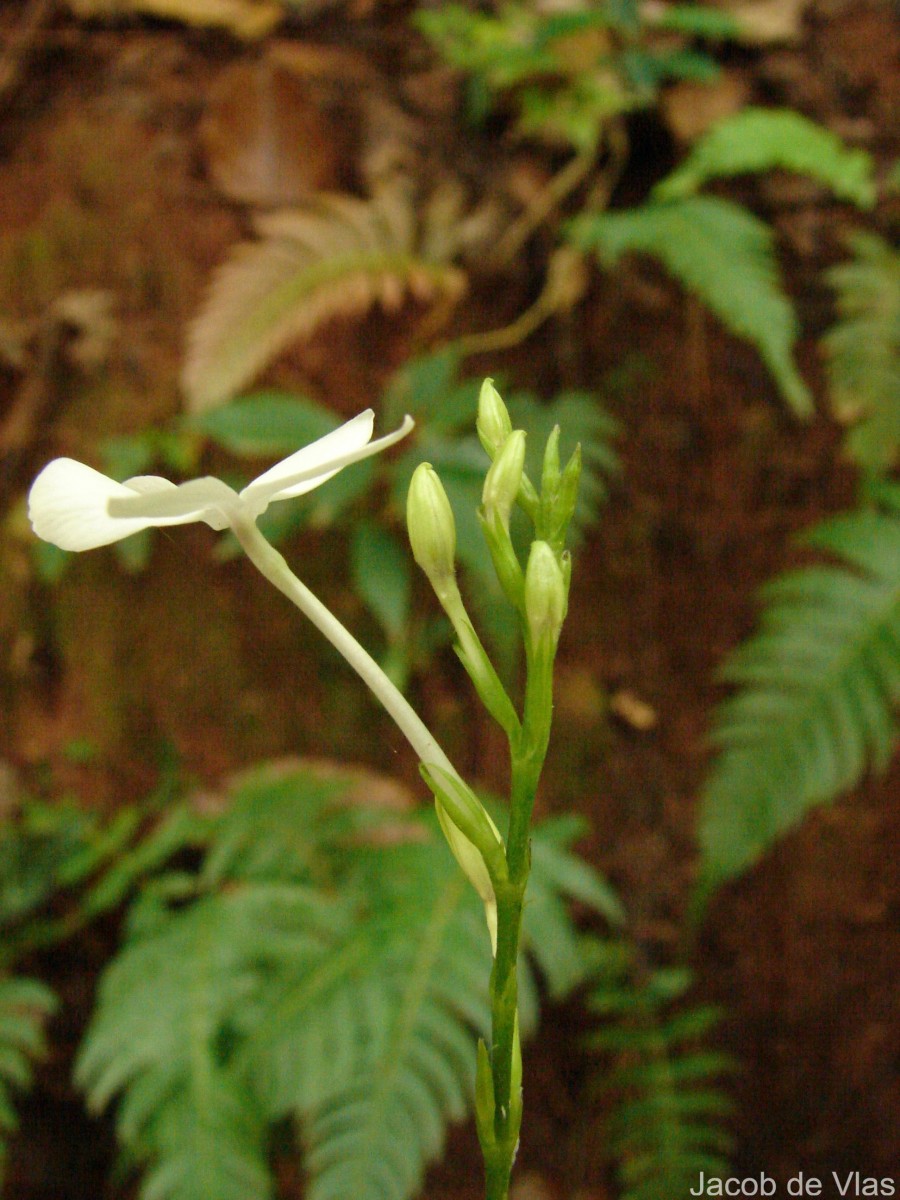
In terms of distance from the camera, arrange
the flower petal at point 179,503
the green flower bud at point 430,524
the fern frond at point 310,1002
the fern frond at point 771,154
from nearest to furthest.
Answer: the flower petal at point 179,503 → the green flower bud at point 430,524 → the fern frond at point 310,1002 → the fern frond at point 771,154

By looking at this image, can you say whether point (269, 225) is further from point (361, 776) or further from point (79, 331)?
point (361, 776)

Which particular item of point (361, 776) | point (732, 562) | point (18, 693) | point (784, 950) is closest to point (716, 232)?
point (732, 562)

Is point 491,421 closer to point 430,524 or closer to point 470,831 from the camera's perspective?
point 430,524

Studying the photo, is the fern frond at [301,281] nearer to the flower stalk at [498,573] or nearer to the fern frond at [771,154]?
the fern frond at [771,154]

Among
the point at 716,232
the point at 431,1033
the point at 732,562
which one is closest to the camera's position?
the point at 431,1033

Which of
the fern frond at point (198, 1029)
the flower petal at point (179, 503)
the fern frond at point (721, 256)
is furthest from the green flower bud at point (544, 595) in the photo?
the fern frond at point (721, 256)

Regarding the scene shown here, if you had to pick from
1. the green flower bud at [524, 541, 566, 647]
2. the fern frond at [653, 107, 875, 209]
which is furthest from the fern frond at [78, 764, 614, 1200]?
the fern frond at [653, 107, 875, 209]
